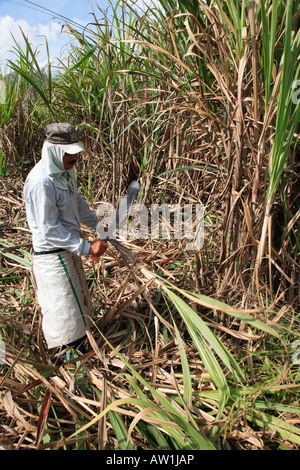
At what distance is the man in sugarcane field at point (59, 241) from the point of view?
5.28 feet

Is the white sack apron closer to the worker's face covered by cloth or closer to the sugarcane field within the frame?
the sugarcane field

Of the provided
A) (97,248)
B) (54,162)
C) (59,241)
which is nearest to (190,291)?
(97,248)

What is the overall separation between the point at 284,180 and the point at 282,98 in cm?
38

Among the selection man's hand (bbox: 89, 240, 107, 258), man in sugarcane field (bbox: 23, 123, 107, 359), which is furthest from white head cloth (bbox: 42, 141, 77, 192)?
man's hand (bbox: 89, 240, 107, 258)

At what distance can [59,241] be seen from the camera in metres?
1.65

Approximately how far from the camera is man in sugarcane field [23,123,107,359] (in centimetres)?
161

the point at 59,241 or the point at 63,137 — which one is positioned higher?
the point at 63,137

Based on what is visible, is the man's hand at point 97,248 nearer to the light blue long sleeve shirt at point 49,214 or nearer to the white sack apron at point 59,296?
the light blue long sleeve shirt at point 49,214

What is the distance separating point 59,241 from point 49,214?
0.14m

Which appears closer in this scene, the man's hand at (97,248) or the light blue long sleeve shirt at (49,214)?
the light blue long sleeve shirt at (49,214)

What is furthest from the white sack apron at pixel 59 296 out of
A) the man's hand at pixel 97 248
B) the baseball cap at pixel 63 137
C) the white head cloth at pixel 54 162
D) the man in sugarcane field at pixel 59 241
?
the baseball cap at pixel 63 137

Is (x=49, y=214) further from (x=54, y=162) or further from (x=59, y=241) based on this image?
(x=54, y=162)

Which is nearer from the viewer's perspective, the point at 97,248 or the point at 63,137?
the point at 63,137

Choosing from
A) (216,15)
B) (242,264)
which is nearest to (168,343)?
(242,264)
